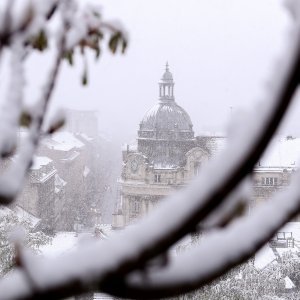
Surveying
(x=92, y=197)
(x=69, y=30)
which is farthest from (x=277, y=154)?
(x=69, y=30)

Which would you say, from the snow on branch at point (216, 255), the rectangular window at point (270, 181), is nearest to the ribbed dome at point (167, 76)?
the rectangular window at point (270, 181)

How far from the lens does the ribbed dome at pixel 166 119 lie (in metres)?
39.2

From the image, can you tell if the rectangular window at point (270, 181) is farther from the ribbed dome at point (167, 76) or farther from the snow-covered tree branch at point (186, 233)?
the snow-covered tree branch at point (186, 233)

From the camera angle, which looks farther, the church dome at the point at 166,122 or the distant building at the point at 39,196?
the church dome at the point at 166,122

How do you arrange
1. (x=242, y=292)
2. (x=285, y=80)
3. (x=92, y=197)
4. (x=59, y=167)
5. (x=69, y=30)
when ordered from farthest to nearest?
1. (x=59, y=167)
2. (x=92, y=197)
3. (x=242, y=292)
4. (x=69, y=30)
5. (x=285, y=80)

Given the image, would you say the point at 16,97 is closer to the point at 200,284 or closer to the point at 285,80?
the point at 200,284

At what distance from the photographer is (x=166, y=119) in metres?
39.4

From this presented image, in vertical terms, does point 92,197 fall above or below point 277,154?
below

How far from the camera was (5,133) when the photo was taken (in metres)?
1.88

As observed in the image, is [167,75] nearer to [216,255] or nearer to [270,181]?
[270,181]

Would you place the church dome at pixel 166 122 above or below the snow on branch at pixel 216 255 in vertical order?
above

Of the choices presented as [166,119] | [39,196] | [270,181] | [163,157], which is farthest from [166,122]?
[39,196]

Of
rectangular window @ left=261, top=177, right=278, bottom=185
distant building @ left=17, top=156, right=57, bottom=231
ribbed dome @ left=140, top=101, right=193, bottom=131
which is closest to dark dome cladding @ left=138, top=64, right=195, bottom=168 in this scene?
ribbed dome @ left=140, top=101, right=193, bottom=131

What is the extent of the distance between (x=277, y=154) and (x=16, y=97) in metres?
37.5
